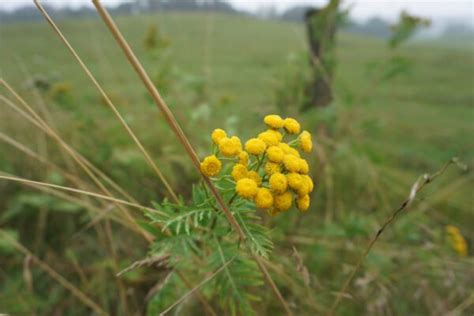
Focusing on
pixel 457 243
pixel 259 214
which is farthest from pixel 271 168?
pixel 457 243

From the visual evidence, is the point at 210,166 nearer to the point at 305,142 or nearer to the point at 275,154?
the point at 275,154

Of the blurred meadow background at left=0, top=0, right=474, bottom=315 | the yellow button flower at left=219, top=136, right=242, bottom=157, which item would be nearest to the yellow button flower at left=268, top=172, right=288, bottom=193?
the yellow button flower at left=219, top=136, right=242, bottom=157

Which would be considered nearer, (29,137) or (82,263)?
(82,263)

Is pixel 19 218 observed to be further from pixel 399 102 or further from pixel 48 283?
pixel 399 102

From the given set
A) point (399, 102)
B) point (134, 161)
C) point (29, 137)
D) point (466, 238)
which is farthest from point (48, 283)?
point (399, 102)

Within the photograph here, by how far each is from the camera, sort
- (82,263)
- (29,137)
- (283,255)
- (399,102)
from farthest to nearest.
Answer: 1. (399,102)
2. (29,137)
3. (82,263)
4. (283,255)

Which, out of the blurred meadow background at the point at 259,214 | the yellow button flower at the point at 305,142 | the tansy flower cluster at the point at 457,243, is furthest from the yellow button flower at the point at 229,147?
the tansy flower cluster at the point at 457,243

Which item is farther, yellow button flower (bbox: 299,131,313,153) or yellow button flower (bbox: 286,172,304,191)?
yellow button flower (bbox: 299,131,313,153)

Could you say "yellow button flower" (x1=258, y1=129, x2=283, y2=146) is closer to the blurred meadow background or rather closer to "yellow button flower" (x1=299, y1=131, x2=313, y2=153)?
"yellow button flower" (x1=299, y1=131, x2=313, y2=153)

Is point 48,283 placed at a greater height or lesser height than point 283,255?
lesser
